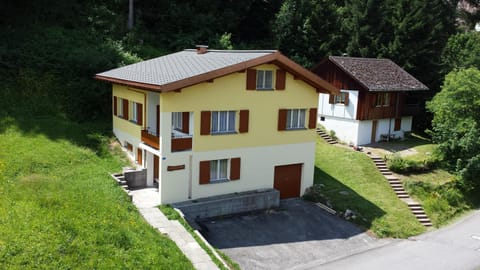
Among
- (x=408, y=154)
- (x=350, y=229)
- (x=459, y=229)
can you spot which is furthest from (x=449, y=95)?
(x=350, y=229)

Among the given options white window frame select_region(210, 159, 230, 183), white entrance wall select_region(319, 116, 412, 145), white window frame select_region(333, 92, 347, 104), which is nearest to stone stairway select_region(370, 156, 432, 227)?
white entrance wall select_region(319, 116, 412, 145)

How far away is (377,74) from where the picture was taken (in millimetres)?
35469

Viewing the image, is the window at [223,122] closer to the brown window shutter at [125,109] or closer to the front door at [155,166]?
the front door at [155,166]

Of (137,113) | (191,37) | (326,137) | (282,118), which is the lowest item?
(326,137)

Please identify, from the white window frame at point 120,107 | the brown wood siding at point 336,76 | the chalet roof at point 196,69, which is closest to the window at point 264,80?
the chalet roof at point 196,69

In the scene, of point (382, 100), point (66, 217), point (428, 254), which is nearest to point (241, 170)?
point (428, 254)

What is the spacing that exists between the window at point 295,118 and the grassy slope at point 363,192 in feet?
13.7

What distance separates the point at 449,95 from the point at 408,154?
508 cm

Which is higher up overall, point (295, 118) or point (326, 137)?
point (295, 118)

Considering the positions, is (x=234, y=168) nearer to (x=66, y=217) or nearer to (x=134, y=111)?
(x=134, y=111)

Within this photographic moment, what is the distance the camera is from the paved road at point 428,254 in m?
18.8

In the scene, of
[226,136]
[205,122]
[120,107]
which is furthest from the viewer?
[120,107]

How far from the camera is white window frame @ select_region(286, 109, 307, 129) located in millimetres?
23980

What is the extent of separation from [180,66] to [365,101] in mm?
16278
